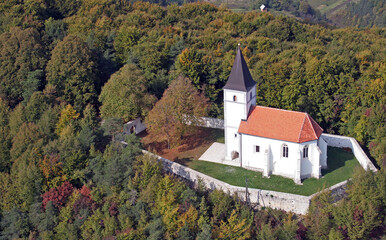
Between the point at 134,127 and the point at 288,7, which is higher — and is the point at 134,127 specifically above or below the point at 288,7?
above

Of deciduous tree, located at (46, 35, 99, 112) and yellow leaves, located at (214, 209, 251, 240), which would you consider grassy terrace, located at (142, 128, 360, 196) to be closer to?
yellow leaves, located at (214, 209, 251, 240)

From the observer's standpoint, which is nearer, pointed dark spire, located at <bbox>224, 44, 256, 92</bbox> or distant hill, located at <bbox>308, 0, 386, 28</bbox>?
pointed dark spire, located at <bbox>224, 44, 256, 92</bbox>

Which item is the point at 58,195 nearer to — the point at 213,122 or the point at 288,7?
the point at 213,122

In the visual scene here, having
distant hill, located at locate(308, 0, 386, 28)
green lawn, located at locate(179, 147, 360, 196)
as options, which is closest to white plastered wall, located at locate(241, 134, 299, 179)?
green lawn, located at locate(179, 147, 360, 196)

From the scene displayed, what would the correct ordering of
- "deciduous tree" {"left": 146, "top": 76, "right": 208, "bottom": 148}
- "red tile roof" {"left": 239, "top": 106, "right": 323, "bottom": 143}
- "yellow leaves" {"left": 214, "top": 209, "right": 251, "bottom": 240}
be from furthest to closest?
"deciduous tree" {"left": 146, "top": 76, "right": 208, "bottom": 148}
"red tile roof" {"left": 239, "top": 106, "right": 323, "bottom": 143}
"yellow leaves" {"left": 214, "top": 209, "right": 251, "bottom": 240}

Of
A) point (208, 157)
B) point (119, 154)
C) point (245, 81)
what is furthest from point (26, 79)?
point (245, 81)

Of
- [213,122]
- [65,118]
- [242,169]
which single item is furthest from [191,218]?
[65,118]
